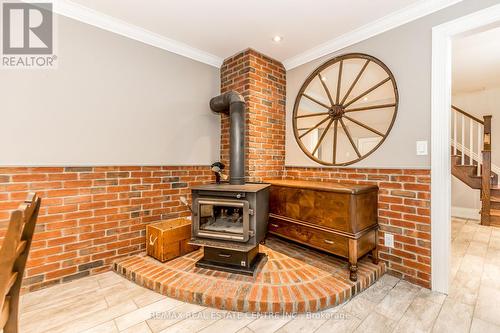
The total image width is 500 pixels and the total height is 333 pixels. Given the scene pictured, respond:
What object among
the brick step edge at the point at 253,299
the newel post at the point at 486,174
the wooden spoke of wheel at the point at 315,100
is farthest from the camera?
the newel post at the point at 486,174

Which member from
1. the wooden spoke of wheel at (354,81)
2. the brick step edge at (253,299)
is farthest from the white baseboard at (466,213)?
Answer: the wooden spoke of wheel at (354,81)

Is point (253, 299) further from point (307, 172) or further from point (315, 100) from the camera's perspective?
point (315, 100)

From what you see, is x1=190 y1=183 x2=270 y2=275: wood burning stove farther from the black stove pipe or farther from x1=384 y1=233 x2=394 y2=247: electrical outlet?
x1=384 y1=233 x2=394 y2=247: electrical outlet

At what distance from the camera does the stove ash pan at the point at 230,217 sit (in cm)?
199

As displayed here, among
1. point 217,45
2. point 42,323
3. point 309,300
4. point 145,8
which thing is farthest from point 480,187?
point 42,323

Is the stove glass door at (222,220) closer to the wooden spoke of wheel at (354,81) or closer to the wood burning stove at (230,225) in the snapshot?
the wood burning stove at (230,225)

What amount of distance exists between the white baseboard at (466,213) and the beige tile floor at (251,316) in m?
3.24

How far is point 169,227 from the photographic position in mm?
2371

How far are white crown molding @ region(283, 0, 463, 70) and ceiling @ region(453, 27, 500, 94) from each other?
2.08ft

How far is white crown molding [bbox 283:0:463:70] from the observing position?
1.95 metres

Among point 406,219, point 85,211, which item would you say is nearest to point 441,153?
point 406,219

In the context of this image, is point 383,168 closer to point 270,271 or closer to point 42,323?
point 270,271

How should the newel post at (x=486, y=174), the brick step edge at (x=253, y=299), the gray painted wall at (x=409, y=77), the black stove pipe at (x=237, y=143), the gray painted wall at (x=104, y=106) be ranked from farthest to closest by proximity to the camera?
the newel post at (x=486, y=174) → the black stove pipe at (x=237, y=143) → the gray painted wall at (x=409, y=77) → the gray painted wall at (x=104, y=106) → the brick step edge at (x=253, y=299)

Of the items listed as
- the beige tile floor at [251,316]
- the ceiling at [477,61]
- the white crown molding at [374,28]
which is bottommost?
the beige tile floor at [251,316]
